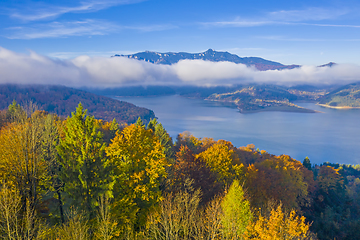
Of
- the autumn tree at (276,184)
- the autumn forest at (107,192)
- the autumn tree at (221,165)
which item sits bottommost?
the autumn tree at (276,184)

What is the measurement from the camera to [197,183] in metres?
24.2

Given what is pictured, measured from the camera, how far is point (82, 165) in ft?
52.1

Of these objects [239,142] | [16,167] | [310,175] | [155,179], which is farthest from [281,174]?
[239,142]

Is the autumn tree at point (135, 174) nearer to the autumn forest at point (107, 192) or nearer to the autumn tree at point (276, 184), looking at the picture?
the autumn forest at point (107, 192)

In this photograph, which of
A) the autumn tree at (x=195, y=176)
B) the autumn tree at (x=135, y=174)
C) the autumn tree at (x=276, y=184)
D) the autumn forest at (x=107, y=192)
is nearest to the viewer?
the autumn forest at (x=107, y=192)

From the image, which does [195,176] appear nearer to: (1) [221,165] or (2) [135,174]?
(1) [221,165]

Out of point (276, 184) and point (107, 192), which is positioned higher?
point (107, 192)

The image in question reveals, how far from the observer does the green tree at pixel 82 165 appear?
15.8 meters

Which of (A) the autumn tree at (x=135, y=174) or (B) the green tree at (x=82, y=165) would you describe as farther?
(A) the autumn tree at (x=135, y=174)

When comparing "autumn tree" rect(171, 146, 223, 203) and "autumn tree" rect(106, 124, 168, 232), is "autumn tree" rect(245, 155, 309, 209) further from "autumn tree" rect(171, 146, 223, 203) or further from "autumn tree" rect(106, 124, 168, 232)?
"autumn tree" rect(106, 124, 168, 232)

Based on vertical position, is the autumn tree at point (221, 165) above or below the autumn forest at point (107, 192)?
below

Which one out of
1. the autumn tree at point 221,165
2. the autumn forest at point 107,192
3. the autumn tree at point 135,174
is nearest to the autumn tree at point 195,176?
the autumn forest at point 107,192

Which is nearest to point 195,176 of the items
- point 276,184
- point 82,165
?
point 82,165

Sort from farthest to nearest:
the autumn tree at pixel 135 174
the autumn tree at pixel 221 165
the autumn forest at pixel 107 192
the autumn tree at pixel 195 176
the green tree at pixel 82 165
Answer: the autumn tree at pixel 221 165 → the autumn tree at pixel 195 176 → the autumn tree at pixel 135 174 → the green tree at pixel 82 165 → the autumn forest at pixel 107 192
